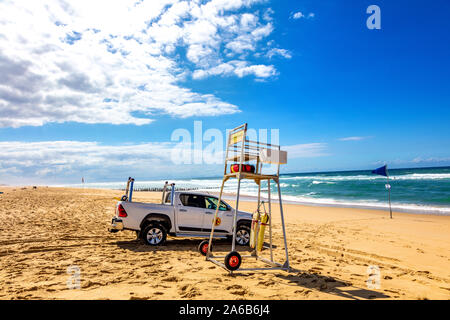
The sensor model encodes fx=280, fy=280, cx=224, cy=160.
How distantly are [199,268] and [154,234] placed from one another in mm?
3148

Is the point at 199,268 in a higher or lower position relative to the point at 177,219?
lower

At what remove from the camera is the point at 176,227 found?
31.6ft

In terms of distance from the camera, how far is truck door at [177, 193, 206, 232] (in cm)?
970

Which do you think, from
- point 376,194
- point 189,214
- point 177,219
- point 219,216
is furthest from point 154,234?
point 376,194

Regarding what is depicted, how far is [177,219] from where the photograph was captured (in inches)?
380

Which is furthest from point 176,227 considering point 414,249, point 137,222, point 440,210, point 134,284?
point 440,210

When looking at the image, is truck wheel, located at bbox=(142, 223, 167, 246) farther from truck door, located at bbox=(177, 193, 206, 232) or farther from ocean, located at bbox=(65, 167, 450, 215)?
ocean, located at bbox=(65, 167, 450, 215)

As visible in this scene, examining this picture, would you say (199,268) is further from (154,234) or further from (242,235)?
(242,235)

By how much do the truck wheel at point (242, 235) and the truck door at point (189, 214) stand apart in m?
1.39

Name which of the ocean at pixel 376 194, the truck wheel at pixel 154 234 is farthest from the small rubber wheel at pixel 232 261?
the ocean at pixel 376 194

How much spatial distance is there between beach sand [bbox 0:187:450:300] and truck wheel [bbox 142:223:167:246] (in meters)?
0.26

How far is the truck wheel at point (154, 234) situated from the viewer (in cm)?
932

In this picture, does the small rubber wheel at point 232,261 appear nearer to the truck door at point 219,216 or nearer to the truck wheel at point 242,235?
the truck door at point 219,216

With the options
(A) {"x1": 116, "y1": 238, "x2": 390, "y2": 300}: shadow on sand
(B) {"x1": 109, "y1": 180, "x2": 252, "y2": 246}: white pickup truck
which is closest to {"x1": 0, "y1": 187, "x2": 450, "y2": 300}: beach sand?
(A) {"x1": 116, "y1": 238, "x2": 390, "y2": 300}: shadow on sand
